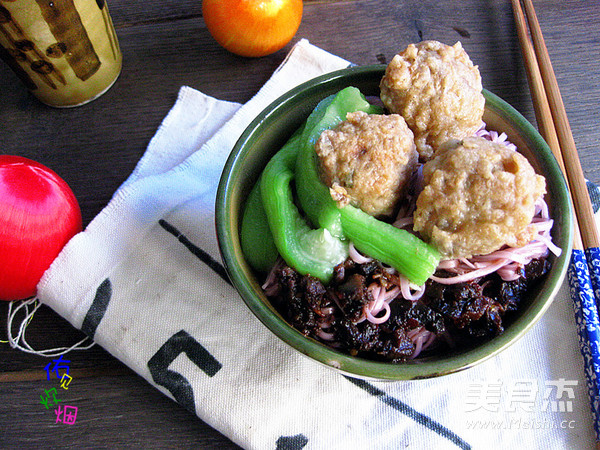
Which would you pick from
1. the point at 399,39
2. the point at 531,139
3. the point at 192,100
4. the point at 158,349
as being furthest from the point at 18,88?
the point at 531,139

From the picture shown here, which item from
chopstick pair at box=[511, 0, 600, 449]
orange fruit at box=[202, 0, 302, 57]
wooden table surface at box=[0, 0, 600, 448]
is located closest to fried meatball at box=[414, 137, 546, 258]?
chopstick pair at box=[511, 0, 600, 449]

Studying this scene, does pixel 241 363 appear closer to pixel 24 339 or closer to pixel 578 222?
pixel 24 339

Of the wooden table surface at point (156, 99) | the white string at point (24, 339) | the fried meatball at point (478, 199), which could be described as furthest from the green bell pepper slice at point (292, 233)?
the white string at point (24, 339)

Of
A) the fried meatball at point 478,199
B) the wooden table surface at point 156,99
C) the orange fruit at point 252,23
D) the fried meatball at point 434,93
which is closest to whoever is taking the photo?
the fried meatball at point 478,199

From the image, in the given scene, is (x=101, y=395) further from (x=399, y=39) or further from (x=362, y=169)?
(x=399, y=39)

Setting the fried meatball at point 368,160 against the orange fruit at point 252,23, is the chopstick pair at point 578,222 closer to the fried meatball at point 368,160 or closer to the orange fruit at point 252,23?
the fried meatball at point 368,160

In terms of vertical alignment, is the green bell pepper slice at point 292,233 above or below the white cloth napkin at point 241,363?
above

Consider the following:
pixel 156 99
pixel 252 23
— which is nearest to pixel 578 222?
pixel 252 23
